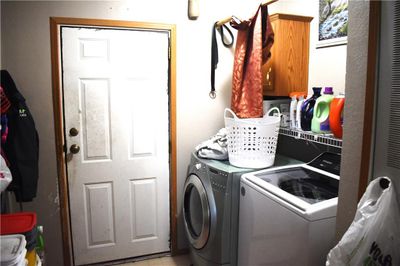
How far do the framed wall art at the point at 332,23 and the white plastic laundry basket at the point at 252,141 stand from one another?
2.25 ft

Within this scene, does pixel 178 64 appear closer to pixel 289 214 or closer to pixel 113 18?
pixel 113 18

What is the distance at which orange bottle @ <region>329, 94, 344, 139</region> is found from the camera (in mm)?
1650

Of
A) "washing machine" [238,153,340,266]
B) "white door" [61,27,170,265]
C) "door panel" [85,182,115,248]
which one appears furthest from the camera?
"door panel" [85,182,115,248]

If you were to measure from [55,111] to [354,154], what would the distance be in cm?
202

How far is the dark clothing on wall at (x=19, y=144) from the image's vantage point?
1.91 metres

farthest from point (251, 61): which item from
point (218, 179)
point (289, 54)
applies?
point (218, 179)

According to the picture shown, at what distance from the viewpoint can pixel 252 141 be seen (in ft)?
6.22

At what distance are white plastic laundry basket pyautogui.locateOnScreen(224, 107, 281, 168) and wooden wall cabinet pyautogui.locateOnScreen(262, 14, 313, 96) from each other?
0.41 meters

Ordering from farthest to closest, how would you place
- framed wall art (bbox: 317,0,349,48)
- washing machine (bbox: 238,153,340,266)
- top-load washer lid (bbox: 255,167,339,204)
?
framed wall art (bbox: 317,0,349,48) < top-load washer lid (bbox: 255,167,339,204) < washing machine (bbox: 238,153,340,266)

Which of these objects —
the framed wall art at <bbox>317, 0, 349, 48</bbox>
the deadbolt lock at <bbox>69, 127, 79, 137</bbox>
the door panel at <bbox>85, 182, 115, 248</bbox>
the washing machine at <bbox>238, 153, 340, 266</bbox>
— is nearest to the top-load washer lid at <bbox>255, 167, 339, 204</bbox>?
the washing machine at <bbox>238, 153, 340, 266</bbox>

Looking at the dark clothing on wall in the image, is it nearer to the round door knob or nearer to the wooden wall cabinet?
the round door knob

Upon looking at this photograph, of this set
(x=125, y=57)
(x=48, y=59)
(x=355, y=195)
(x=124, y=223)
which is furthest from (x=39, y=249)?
(x=355, y=195)

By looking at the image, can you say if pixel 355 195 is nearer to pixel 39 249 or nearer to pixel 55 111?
pixel 39 249

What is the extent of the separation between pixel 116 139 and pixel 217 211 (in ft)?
3.37
